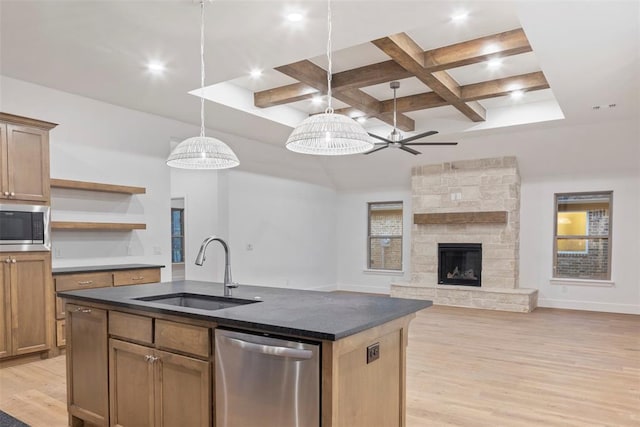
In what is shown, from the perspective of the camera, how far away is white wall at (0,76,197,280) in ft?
15.2

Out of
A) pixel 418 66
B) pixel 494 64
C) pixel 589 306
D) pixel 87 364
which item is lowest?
pixel 589 306

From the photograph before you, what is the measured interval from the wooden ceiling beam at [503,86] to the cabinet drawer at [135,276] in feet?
14.4

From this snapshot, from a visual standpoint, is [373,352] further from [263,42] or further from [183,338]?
[263,42]

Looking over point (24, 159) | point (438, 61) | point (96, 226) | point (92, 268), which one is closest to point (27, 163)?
point (24, 159)

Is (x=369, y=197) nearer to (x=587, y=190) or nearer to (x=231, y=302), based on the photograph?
(x=587, y=190)

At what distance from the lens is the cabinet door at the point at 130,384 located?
94.2 inches

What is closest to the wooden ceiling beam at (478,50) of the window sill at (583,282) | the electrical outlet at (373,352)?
the electrical outlet at (373,352)

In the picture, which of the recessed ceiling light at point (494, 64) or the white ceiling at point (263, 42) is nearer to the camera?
the white ceiling at point (263, 42)

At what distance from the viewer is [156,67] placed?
13.2ft

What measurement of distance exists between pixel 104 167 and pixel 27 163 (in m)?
1.07

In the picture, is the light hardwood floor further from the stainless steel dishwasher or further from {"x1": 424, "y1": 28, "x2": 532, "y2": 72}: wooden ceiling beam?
{"x1": 424, "y1": 28, "x2": 532, "y2": 72}: wooden ceiling beam

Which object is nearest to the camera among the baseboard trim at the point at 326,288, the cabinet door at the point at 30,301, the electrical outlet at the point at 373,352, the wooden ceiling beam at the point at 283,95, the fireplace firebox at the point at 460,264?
the electrical outlet at the point at 373,352

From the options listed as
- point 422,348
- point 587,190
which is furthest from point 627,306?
point 422,348

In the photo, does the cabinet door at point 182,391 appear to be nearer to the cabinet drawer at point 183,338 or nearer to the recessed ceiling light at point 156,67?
the cabinet drawer at point 183,338
